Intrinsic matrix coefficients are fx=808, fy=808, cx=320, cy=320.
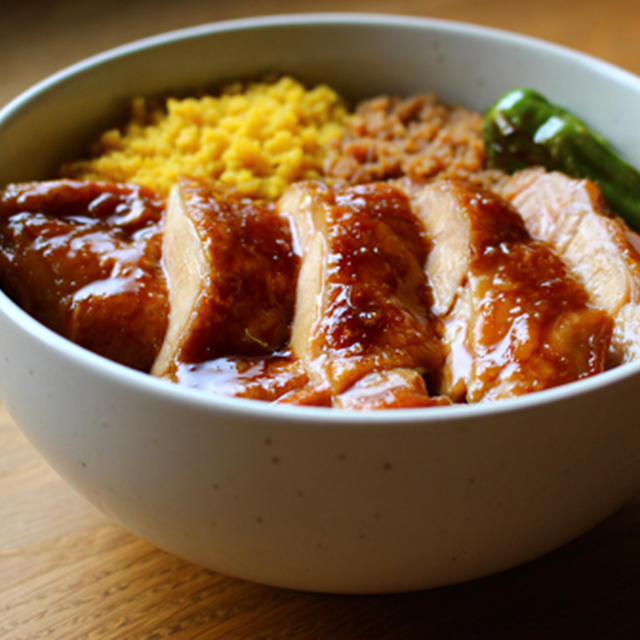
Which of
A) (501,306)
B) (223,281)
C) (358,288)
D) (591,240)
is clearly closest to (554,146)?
(591,240)

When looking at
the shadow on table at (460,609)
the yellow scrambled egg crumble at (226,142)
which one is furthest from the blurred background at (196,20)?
the shadow on table at (460,609)

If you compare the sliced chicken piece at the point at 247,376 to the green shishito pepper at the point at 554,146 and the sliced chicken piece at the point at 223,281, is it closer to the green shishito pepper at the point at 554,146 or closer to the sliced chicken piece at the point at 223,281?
the sliced chicken piece at the point at 223,281

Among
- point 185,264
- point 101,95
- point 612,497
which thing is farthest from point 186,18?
point 612,497

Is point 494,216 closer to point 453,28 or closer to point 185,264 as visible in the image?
point 185,264

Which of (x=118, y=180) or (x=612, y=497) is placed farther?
(x=118, y=180)

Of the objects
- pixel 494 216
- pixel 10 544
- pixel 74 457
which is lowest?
pixel 10 544
